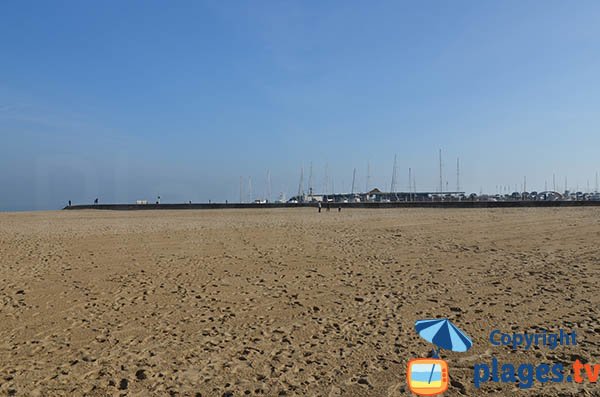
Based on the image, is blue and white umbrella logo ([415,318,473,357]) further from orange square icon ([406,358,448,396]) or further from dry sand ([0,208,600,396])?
dry sand ([0,208,600,396])

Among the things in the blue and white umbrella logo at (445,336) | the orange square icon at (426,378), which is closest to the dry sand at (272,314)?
the blue and white umbrella logo at (445,336)

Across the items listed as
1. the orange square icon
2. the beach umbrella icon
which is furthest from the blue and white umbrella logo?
the orange square icon

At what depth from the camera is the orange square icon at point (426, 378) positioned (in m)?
3.23

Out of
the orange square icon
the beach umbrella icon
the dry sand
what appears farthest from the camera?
the dry sand

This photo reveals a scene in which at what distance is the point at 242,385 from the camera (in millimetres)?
4895

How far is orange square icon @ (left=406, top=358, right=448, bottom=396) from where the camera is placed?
10.6 ft

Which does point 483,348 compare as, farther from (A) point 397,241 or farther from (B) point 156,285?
(A) point 397,241

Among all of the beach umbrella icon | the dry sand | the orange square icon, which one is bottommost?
the dry sand

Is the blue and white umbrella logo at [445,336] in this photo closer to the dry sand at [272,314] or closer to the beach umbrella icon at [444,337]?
the beach umbrella icon at [444,337]

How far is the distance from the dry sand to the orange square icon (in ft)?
4.98

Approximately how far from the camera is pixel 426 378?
3309 millimetres

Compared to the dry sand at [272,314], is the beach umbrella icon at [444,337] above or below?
above

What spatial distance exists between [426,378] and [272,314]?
4.50m

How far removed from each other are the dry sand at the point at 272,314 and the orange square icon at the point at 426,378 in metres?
1.52
